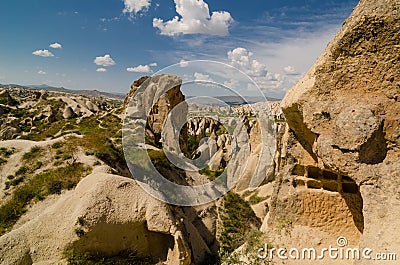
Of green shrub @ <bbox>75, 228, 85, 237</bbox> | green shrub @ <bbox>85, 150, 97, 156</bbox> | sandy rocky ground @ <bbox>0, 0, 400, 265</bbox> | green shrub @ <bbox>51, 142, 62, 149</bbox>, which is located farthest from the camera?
green shrub @ <bbox>51, 142, 62, 149</bbox>

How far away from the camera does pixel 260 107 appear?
22.0 m

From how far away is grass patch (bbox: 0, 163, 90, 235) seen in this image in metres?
9.49

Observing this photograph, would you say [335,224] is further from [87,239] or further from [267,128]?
[267,128]

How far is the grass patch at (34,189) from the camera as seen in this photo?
9488 mm

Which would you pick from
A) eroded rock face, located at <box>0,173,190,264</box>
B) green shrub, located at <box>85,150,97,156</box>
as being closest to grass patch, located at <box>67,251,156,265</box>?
eroded rock face, located at <box>0,173,190,264</box>

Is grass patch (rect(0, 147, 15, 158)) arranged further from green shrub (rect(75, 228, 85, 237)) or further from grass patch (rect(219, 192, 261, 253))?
grass patch (rect(219, 192, 261, 253))

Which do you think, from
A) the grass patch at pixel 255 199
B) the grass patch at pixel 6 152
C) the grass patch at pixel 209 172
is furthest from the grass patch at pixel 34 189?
the grass patch at pixel 209 172

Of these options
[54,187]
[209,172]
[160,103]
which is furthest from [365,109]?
[209,172]

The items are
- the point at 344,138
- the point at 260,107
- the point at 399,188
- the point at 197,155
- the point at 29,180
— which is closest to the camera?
the point at 399,188

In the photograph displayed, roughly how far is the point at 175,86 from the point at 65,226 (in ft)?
60.0

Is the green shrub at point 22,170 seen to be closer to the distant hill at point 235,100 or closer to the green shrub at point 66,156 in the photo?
the green shrub at point 66,156

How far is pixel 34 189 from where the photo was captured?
35.2 ft

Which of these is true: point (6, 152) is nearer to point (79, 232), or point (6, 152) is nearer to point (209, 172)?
point (79, 232)

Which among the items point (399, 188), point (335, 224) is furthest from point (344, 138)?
point (335, 224)
